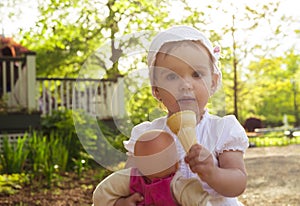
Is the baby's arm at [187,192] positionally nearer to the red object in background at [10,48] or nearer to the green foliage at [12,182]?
the green foliage at [12,182]

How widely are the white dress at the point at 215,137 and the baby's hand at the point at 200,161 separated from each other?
112 mm

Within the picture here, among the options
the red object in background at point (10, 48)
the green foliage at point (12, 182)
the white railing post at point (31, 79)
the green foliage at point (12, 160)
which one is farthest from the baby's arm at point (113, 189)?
the red object in background at point (10, 48)

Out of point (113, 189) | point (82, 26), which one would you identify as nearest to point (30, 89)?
point (82, 26)

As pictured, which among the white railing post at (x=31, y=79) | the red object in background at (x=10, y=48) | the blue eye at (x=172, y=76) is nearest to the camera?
the blue eye at (x=172, y=76)

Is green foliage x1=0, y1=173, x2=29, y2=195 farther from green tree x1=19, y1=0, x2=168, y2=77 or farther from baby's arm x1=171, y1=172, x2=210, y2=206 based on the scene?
baby's arm x1=171, y1=172, x2=210, y2=206

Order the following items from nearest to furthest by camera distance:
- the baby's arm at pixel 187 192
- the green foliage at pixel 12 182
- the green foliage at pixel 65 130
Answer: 1. the baby's arm at pixel 187 192
2. the green foliage at pixel 12 182
3. the green foliage at pixel 65 130

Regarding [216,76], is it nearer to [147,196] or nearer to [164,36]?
[164,36]

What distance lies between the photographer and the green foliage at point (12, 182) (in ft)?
A: 18.1

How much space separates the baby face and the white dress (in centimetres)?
9

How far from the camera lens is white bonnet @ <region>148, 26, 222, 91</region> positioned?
1646 millimetres

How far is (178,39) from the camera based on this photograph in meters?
1.64

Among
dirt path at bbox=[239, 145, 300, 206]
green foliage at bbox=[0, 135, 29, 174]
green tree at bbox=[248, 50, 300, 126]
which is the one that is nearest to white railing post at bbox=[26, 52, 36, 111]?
green foliage at bbox=[0, 135, 29, 174]

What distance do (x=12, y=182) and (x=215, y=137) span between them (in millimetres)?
4472

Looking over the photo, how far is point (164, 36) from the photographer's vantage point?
1.67 meters
